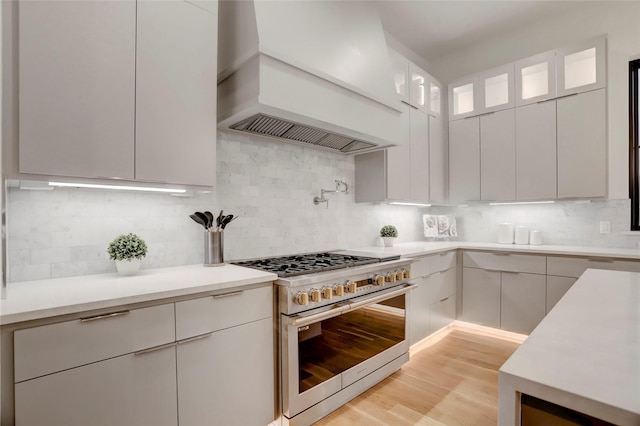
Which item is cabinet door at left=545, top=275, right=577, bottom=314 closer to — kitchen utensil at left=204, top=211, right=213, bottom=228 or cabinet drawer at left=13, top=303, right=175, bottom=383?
kitchen utensil at left=204, top=211, right=213, bottom=228

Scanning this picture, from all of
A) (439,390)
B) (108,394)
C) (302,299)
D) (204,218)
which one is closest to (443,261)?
(439,390)

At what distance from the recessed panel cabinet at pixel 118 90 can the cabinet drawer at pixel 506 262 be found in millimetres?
2919

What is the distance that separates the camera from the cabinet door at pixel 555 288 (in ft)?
9.83

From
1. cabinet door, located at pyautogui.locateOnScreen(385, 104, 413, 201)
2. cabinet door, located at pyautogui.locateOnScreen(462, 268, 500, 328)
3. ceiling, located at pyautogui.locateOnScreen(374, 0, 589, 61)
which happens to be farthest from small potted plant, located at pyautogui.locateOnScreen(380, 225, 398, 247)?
ceiling, located at pyautogui.locateOnScreen(374, 0, 589, 61)

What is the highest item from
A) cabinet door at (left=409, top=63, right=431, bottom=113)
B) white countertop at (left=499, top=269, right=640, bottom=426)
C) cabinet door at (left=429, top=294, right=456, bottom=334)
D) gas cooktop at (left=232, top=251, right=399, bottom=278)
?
cabinet door at (left=409, top=63, right=431, bottom=113)

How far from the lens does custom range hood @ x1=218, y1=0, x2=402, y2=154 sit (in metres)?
1.92

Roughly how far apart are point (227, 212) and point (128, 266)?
2.49ft

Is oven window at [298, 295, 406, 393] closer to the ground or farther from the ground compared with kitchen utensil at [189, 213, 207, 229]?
closer to the ground

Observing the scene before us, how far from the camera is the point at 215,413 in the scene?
1621 mm

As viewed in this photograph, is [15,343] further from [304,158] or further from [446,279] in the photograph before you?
[446,279]

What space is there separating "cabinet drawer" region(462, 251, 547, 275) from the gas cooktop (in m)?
1.38

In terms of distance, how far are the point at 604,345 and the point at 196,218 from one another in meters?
1.98

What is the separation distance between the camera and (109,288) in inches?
58.0

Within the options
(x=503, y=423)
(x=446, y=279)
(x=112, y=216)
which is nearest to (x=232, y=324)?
(x=112, y=216)
